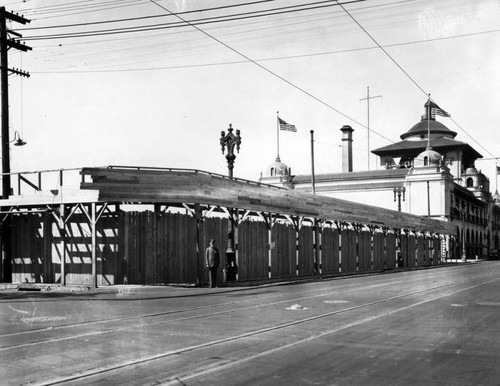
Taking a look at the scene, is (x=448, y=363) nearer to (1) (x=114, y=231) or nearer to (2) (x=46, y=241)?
(1) (x=114, y=231)

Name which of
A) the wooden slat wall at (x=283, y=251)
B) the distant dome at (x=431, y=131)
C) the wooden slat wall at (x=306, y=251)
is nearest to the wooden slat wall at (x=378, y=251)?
the wooden slat wall at (x=306, y=251)

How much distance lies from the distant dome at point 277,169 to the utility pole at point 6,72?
64036mm

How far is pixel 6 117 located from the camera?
958 inches

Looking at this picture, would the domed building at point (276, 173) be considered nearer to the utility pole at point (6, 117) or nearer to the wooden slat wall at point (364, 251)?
the wooden slat wall at point (364, 251)

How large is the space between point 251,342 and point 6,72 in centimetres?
1923

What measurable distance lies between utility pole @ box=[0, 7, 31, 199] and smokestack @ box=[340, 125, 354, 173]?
72.6m

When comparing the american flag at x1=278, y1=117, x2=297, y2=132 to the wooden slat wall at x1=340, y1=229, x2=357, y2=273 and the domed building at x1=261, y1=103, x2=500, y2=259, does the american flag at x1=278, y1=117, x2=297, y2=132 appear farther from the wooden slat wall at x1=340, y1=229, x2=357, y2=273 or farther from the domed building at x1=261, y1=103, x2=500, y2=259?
the domed building at x1=261, y1=103, x2=500, y2=259

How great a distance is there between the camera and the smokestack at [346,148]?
9444 cm

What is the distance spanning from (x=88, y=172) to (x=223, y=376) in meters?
16.0

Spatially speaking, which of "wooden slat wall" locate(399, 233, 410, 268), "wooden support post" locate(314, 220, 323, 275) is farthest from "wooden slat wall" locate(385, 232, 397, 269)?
"wooden support post" locate(314, 220, 323, 275)

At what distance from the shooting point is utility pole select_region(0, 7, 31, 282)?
79.6 ft

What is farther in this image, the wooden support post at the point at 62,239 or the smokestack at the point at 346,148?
the smokestack at the point at 346,148

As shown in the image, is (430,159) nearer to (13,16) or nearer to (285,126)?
(285,126)

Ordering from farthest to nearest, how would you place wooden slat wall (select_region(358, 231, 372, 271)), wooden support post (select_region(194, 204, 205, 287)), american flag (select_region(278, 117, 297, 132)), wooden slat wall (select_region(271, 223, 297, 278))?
american flag (select_region(278, 117, 297, 132)) → wooden slat wall (select_region(358, 231, 372, 271)) → wooden slat wall (select_region(271, 223, 297, 278)) → wooden support post (select_region(194, 204, 205, 287))
